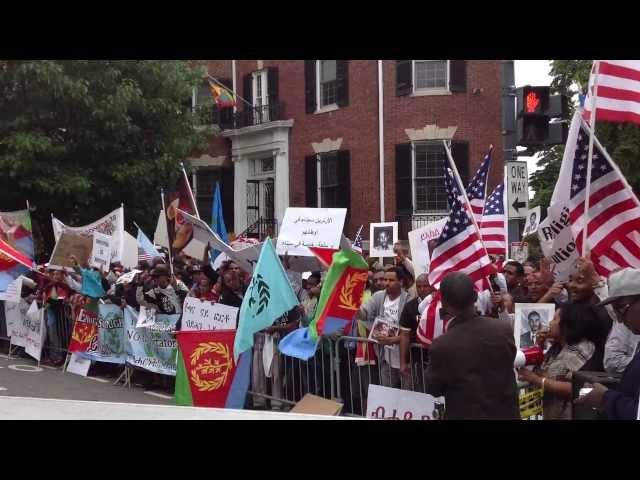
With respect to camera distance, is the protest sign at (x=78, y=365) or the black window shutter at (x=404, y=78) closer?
the protest sign at (x=78, y=365)

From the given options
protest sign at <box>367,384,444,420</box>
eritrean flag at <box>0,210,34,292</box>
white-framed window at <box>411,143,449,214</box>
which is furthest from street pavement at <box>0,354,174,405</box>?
white-framed window at <box>411,143,449,214</box>

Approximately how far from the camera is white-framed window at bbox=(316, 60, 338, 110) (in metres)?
24.2

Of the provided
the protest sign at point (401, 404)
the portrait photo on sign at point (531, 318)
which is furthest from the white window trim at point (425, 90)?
the portrait photo on sign at point (531, 318)

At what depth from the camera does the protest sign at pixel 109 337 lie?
40.2ft

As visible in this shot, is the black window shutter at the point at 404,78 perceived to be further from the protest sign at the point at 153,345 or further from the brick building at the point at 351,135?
the protest sign at the point at 153,345

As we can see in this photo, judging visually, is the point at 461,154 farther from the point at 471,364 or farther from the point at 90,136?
the point at 471,364

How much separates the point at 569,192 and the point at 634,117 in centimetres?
72

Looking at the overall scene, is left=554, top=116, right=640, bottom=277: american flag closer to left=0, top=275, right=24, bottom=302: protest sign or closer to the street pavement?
the street pavement

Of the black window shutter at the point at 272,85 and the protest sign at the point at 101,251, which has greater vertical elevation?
the black window shutter at the point at 272,85

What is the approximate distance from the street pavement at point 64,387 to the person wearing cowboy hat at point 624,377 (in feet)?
23.8

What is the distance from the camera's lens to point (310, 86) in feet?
80.9

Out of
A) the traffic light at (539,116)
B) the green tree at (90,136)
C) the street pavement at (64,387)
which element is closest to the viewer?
the traffic light at (539,116)

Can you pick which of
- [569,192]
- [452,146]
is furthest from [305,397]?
[452,146]
